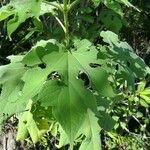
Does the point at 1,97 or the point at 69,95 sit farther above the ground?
the point at 69,95

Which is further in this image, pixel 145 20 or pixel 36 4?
pixel 145 20

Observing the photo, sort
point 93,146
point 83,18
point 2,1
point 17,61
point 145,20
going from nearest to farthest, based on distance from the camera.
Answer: point 93,146, point 17,61, point 83,18, point 2,1, point 145,20

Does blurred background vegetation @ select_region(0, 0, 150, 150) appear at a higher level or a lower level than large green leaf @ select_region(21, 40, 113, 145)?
lower

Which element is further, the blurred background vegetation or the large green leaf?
the blurred background vegetation

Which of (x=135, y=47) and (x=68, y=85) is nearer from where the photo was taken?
(x=68, y=85)

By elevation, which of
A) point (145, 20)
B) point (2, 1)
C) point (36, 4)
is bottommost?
point (145, 20)

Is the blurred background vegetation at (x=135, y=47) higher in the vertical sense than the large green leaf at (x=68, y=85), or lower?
lower

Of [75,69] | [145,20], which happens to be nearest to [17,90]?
[75,69]

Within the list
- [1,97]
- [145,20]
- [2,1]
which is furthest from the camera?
[145,20]

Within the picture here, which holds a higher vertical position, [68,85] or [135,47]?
[68,85]

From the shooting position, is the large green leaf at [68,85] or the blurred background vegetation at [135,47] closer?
the large green leaf at [68,85]

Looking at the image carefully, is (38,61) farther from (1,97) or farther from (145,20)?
(145,20)
